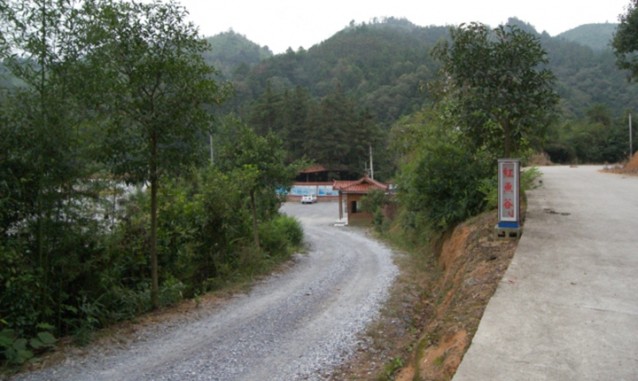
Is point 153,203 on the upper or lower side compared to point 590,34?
lower

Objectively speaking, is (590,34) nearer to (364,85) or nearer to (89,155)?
(364,85)

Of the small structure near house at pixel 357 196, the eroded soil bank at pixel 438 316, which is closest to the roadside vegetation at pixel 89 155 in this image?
the eroded soil bank at pixel 438 316

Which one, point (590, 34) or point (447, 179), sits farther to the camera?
point (590, 34)

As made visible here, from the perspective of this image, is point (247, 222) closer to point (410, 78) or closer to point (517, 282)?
point (517, 282)

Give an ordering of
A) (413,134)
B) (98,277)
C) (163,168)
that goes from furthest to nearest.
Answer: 1. (413,134)
2. (163,168)
3. (98,277)

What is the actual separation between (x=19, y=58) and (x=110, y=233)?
2777 millimetres

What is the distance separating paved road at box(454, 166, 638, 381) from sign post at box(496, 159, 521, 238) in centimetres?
35

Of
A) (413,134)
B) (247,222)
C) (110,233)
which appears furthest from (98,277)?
(413,134)

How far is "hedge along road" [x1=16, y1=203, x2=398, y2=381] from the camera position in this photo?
19.3 feet

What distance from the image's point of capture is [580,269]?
677cm

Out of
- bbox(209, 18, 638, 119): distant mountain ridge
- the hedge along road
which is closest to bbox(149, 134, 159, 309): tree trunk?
the hedge along road

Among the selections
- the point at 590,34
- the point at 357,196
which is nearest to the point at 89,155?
the point at 357,196

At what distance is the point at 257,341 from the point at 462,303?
9.19ft

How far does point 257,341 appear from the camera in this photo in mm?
7043
